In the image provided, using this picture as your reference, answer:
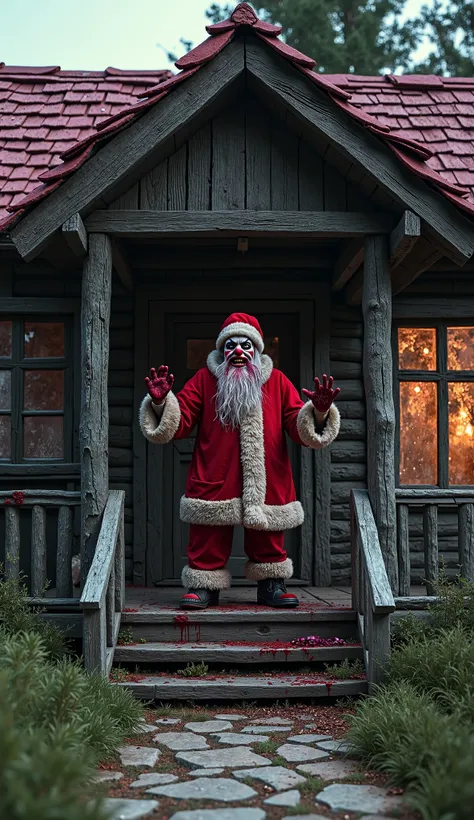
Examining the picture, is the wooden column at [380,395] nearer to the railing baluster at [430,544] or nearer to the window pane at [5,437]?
the railing baluster at [430,544]

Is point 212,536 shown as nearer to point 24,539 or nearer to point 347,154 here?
point 24,539

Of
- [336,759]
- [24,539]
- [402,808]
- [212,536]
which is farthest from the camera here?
[24,539]

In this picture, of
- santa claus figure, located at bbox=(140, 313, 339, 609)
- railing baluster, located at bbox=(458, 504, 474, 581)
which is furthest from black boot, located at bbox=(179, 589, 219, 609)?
railing baluster, located at bbox=(458, 504, 474, 581)

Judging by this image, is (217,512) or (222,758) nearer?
(222,758)

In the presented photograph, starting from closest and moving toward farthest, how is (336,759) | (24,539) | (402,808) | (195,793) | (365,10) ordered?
1. (402,808)
2. (195,793)
3. (336,759)
4. (24,539)
5. (365,10)

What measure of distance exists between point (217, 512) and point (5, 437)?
7.52 feet

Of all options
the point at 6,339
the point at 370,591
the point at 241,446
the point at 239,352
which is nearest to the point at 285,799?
the point at 370,591

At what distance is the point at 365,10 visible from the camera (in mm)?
17578

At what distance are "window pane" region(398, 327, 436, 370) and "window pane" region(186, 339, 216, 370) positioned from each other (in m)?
1.56

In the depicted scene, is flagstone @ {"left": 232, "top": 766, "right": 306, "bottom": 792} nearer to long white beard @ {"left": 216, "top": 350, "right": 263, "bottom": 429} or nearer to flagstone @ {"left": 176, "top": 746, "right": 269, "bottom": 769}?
flagstone @ {"left": 176, "top": 746, "right": 269, "bottom": 769}

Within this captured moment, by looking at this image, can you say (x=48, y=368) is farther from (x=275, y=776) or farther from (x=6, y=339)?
(x=275, y=776)

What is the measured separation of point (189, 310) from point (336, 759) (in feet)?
13.4

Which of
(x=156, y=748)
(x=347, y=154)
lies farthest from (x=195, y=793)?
(x=347, y=154)

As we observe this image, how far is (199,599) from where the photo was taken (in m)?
5.59
